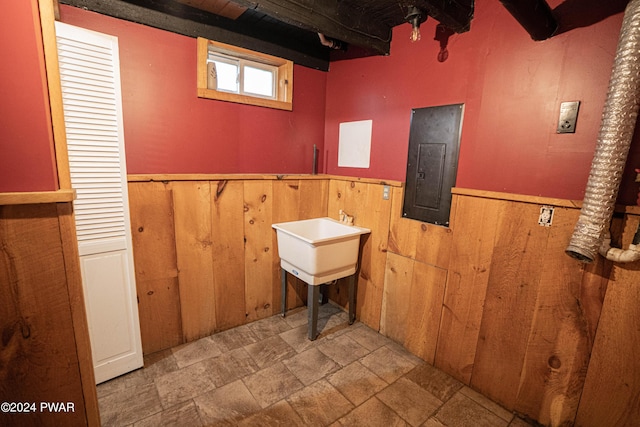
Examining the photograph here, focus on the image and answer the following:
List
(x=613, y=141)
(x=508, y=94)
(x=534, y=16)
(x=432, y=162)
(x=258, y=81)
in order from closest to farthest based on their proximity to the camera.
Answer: (x=613, y=141)
(x=534, y=16)
(x=508, y=94)
(x=432, y=162)
(x=258, y=81)

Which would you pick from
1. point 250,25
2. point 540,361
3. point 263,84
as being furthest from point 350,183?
point 540,361

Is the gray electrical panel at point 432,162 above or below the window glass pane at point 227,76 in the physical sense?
below

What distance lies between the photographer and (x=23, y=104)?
77 cm

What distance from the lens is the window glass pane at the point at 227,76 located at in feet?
6.67

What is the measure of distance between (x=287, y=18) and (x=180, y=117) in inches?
35.8

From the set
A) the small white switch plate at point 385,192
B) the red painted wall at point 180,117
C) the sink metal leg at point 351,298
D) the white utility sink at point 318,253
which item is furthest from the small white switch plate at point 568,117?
the red painted wall at point 180,117

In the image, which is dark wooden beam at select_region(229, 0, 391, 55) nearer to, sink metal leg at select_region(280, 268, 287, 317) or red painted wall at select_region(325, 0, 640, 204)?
red painted wall at select_region(325, 0, 640, 204)

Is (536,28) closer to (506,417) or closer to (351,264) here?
(351,264)

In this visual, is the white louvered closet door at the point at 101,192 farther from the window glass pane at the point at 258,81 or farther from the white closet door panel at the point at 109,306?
the window glass pane at the point at 258,81

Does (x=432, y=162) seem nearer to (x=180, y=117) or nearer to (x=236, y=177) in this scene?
(x=236, y=177)

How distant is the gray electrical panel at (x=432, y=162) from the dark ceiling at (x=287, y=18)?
472mm

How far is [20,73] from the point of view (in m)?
0.75

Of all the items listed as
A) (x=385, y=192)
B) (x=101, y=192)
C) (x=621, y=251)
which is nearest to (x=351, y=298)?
(x=385, y=192)

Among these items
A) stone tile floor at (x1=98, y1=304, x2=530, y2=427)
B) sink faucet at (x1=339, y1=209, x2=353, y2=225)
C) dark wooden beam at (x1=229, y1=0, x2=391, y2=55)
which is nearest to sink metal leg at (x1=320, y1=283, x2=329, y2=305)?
stone tile floor at (x1=98, y1=304, x2=530, y2=427)
